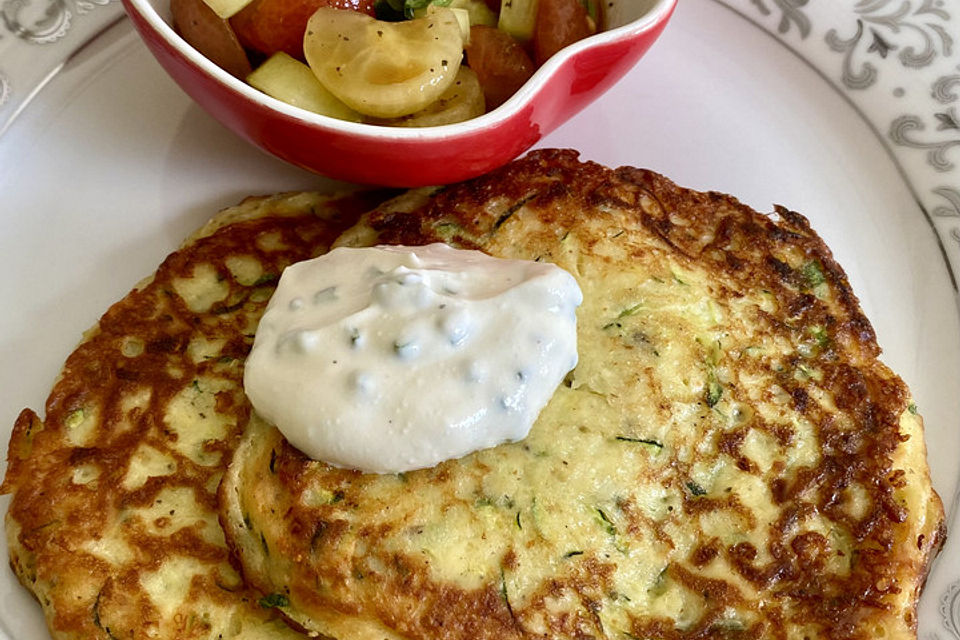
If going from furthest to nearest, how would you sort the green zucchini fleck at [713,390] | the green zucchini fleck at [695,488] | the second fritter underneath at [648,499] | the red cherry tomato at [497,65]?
the red cherry tomato at [497,65]
the green zucchini fleck at [713,390]
the green zucchini fleck at [695,488]
the second fritter underneath at [648,499]

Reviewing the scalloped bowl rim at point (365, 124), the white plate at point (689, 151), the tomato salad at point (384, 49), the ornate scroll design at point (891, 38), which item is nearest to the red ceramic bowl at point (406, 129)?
the scalloped bowl rim at point (365, 124)

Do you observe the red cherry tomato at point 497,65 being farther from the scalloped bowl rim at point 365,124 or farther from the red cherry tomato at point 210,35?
the red cherry tomato at point 210,35

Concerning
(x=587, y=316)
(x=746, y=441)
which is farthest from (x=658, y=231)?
(x=746, y=441)

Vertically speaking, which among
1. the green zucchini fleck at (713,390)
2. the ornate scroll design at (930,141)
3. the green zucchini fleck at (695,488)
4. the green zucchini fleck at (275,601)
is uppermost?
the green zucchini fleck at (275,601)

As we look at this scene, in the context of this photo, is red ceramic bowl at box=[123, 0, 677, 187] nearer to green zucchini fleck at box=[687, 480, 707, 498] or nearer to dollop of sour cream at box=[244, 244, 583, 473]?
dollop of sour cream at box=[244, 244, 583, 473]

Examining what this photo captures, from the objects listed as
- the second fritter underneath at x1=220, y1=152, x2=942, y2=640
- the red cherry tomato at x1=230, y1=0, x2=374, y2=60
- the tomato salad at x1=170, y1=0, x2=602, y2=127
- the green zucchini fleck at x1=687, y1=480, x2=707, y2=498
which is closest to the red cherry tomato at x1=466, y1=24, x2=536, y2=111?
the tomato salad at x1=170, y1=0, x2=602, y2=127

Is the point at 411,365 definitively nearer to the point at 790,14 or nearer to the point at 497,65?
the point at 497,65

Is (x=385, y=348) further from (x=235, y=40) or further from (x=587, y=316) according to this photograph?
(x=235, y=40)
